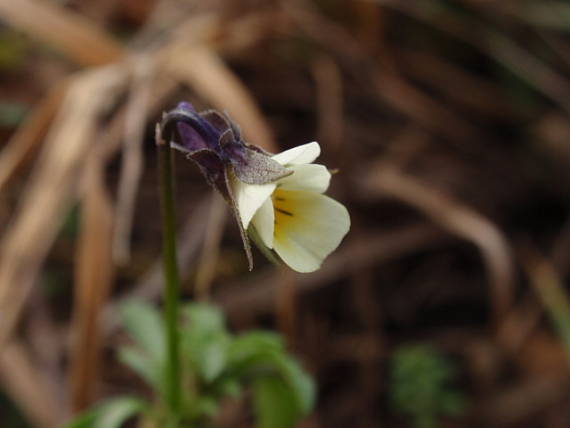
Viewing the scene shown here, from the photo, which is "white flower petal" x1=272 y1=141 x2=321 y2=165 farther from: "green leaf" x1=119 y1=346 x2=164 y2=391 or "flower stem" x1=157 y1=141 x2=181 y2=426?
"green leaf" x1=119 y1=346 x2=164 y2=391

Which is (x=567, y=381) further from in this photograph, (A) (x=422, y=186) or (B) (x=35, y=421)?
(B) (x=35, y=421)

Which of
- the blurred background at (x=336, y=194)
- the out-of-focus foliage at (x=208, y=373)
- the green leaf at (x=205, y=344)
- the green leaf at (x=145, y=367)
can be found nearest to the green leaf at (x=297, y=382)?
the out-of-focus foliage at (x=208, y=373)

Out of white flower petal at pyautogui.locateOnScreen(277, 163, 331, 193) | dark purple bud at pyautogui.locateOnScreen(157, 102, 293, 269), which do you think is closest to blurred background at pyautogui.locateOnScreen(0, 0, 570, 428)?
dark purple bud at pyautogui.locateOnScreen(157, 102, 293, 269)

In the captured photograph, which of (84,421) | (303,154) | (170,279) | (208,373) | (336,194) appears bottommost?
(84,421)

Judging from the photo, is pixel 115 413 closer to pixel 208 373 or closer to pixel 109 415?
pixel 109 415

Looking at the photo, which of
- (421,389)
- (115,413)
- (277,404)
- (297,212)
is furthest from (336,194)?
(297,212)

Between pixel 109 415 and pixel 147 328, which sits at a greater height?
pixel 147 328

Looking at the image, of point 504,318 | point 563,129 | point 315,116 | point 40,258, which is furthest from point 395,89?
point 40,258
